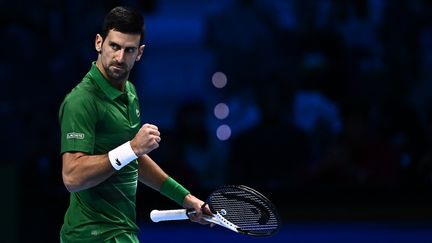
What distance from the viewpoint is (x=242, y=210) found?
13.4 ft

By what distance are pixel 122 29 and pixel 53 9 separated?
3381 mm

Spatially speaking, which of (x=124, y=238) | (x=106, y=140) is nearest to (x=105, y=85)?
(x=106, y=140)

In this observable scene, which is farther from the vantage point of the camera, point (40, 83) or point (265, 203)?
point (40, 83)

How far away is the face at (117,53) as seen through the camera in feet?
12.1

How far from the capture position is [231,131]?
666 centimetres

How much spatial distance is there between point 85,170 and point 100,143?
229 mm

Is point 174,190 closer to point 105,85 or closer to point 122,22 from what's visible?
point 105,85

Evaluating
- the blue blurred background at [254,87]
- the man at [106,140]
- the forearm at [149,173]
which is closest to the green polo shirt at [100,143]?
the man at [106,140]

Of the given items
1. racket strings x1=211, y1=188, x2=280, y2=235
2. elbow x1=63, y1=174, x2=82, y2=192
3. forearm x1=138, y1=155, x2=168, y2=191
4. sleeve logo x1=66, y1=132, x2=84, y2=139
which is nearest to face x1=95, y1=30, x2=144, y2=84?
sleeve logo x1=66, y1=132, x2=84, y2=139

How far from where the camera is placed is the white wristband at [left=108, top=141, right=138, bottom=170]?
139 inches

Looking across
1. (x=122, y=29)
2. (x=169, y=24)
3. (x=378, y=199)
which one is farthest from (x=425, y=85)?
(x=122, y=29)

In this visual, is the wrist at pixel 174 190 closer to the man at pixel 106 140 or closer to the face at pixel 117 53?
the man at pixel 106 140

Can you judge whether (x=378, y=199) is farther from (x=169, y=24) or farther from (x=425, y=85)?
(x=169, y=24)

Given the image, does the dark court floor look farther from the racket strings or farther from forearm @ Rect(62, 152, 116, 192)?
forearm @ Rect(62, 152, 116, 192)
